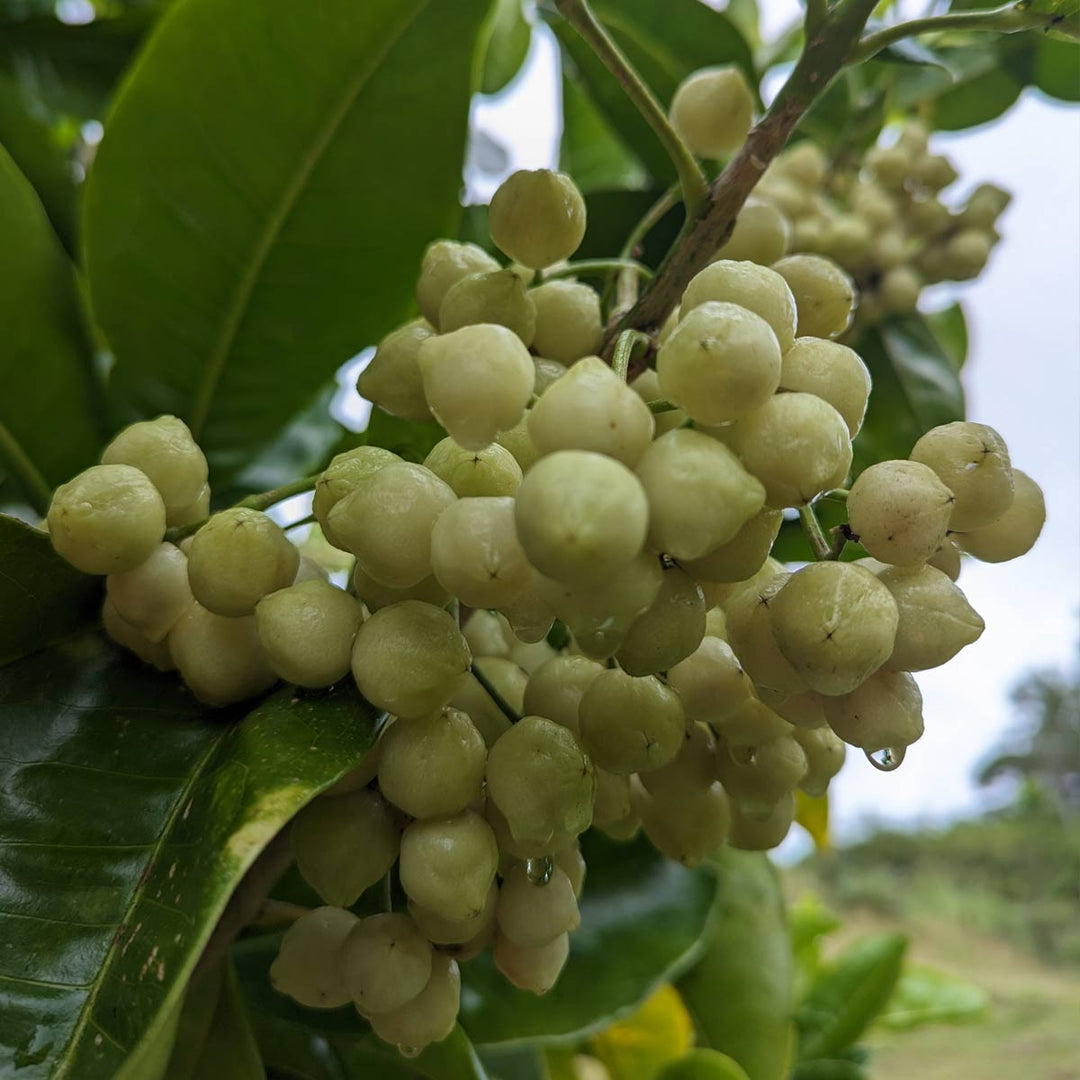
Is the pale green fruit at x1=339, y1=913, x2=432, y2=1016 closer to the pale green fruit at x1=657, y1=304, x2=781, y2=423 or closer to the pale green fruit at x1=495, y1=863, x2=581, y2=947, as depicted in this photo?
the pale green fruit at x1=495, y1=863, x2=581, y2=947

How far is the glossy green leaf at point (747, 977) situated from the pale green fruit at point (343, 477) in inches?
27.4

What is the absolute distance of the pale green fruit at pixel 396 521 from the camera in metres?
0.47

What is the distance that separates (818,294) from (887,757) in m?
0.25

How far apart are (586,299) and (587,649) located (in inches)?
9.2

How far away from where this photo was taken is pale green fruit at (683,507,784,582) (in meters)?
0.47

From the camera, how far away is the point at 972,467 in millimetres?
518

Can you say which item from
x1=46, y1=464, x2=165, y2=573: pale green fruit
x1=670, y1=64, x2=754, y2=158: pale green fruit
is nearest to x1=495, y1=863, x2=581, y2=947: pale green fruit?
x1=46, y1=464, x2=165, y2=573: pale green fruit

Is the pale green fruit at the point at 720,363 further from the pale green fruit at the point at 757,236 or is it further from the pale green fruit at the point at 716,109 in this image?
the pale green fruit at the point at 716,109

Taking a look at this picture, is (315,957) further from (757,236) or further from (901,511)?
(757,236)

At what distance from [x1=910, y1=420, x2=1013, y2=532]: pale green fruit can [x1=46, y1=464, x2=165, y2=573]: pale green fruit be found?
0.39m

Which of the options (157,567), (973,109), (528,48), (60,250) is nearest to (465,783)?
(157,567)

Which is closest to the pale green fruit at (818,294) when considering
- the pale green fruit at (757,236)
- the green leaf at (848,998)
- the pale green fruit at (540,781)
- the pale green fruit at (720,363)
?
the pale green fruit at (757,236)

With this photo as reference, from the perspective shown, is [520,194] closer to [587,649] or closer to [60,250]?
[587,649]

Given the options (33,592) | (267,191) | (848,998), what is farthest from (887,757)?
(848,998)
